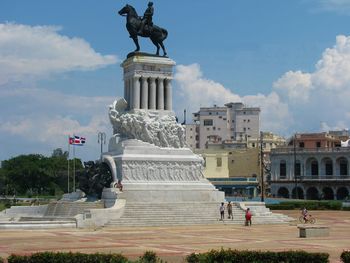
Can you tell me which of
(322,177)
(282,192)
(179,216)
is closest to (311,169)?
(322,177)

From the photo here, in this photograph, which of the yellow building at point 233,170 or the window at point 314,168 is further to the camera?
the yellow building at point 233,170

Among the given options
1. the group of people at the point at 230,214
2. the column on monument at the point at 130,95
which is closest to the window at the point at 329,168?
the column on monument at the point at 130,95

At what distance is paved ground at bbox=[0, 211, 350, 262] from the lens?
25578 mm

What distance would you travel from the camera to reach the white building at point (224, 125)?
158 metres

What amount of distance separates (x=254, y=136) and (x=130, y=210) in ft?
384

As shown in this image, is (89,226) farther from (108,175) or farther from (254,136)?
(254,136)

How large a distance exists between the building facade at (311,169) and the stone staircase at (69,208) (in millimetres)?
63121

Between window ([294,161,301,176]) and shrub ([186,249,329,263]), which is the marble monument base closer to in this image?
shrub ([186,249,329,263])

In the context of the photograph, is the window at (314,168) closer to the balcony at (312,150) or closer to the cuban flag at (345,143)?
the balcony at (312,150)

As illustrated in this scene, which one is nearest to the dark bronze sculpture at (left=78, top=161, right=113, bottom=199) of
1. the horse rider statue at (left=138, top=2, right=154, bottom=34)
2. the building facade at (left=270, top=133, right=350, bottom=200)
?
the horse rider statue at (left=138, top=2, right=154, bottom=34)

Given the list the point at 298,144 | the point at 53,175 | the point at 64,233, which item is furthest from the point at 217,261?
the point at 53,175

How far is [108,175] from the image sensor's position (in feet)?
163

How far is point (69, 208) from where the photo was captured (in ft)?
150

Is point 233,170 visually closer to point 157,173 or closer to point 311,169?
point 311,169
